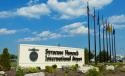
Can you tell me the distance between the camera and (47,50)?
47.2m

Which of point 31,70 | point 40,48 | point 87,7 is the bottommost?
point 31,70

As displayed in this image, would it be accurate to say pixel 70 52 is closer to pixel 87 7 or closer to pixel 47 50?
pixel 47 50

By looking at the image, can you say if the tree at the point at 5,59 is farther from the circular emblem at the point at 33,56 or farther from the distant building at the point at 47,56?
the circular emblem at the point at 33,56

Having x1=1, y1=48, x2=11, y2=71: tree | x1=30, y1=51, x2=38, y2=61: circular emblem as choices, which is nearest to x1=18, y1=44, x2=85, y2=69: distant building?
x1=30, y1=51, x2=38, y2=61: circular emblem

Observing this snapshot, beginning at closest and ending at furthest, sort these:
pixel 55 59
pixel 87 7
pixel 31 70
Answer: pixel 31 70, pixel 55 59, pixel 87 7

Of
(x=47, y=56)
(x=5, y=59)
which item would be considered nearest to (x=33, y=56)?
(x=47, y=56)

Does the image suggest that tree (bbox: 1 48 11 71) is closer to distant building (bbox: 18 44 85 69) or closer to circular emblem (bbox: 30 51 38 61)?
distant building (bbox: 18 44 85 69)

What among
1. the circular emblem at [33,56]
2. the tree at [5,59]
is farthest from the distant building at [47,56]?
the tree at [5,59]

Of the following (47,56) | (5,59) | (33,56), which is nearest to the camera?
(5,59)

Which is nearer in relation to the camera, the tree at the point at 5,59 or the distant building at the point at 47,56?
the tree at the point at 5,59

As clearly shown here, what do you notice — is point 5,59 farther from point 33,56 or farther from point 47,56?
point 47,56

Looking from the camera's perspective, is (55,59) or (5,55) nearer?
(5,55)

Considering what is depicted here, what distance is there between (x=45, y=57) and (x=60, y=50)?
4.04 metres

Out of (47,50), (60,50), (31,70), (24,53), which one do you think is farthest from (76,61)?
(31,70)
